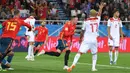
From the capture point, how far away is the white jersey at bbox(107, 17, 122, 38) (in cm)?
2570

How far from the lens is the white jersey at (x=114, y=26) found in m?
25.7

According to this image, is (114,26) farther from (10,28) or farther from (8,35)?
(8,35)

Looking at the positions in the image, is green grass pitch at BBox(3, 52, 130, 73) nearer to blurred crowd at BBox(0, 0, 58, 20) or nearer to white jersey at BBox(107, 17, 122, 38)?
white jersey at BBox(107, 17, 122, 38)

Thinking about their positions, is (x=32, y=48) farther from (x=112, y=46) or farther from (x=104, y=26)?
(x=104, y=26)

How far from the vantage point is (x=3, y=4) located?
38688 mm

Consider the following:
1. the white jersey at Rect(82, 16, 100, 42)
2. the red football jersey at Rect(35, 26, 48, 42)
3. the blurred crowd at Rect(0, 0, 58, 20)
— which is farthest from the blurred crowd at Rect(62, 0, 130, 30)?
the white jersey at Rect(82, 16, 100, 42)

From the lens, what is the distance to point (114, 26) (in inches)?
1016

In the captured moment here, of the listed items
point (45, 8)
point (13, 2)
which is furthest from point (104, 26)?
point (13, 2)

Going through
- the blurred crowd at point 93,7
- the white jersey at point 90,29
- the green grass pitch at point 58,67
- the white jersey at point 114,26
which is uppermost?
the white jersey at point 90,29

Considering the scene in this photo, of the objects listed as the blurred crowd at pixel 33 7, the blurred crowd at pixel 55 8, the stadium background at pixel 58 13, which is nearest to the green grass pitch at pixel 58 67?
the stadium background at pixel 58 13

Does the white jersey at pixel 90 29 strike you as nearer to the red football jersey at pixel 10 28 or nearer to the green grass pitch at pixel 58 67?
the green grass pitch at pixel 58 67

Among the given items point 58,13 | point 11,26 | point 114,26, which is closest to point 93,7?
point 58,13

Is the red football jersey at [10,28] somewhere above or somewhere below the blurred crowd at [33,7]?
above

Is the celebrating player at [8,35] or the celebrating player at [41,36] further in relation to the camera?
the celebrating player at [41,36]
